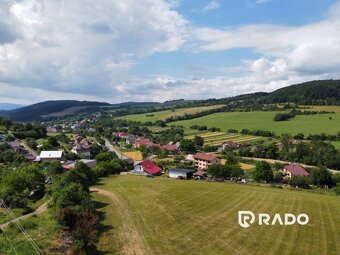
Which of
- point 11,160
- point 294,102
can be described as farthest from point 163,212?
point 294,102

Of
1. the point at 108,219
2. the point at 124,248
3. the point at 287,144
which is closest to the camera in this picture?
the point at 124,248

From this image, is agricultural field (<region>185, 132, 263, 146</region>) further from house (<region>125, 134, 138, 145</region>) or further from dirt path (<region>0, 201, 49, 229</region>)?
dirt path (<region>0, 201, 49, 229</region>)

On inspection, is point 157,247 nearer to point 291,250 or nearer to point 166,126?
point 291,250

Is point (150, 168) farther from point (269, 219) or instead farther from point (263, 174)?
point (269, 219)

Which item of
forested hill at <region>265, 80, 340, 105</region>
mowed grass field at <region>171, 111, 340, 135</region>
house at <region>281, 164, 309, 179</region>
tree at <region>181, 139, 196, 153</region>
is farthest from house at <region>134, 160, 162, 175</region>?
forested hill at <region>265, 80, 340, 105</region>

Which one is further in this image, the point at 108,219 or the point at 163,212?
the point at 163,212

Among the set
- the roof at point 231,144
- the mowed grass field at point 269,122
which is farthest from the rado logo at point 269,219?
the mowed grass field at point 269,122
